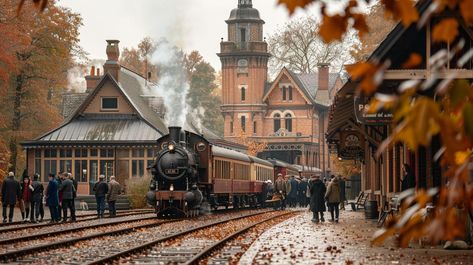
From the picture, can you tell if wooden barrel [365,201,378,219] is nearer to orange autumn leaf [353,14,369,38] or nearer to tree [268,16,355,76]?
orange autumn leaf [353,14,369,38]

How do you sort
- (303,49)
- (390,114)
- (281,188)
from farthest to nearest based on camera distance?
(303,49)
(281,188)
(390,114)

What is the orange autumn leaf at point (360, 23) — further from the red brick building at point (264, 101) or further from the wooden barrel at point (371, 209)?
the red brick building at point (264, 101)

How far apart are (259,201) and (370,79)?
158 feet

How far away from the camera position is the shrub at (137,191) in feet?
152

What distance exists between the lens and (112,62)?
5969 cm

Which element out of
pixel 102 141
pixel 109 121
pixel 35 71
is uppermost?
pixel 35 71

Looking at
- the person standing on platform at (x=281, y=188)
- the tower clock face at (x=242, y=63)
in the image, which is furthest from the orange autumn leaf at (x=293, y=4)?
the tower clock face at (x=242, y=63)

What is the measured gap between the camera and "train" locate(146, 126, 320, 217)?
33281 millimetres

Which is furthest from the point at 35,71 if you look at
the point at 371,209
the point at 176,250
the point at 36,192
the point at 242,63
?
the point at 242,63

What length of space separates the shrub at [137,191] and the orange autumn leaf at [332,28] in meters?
42.1

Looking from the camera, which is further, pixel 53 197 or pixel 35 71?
pixel 35 71

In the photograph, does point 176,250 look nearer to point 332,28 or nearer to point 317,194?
point 317,194

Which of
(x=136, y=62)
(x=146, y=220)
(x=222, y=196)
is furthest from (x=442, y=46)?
(x=136, y=62)

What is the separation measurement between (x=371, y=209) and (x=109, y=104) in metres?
31.0
